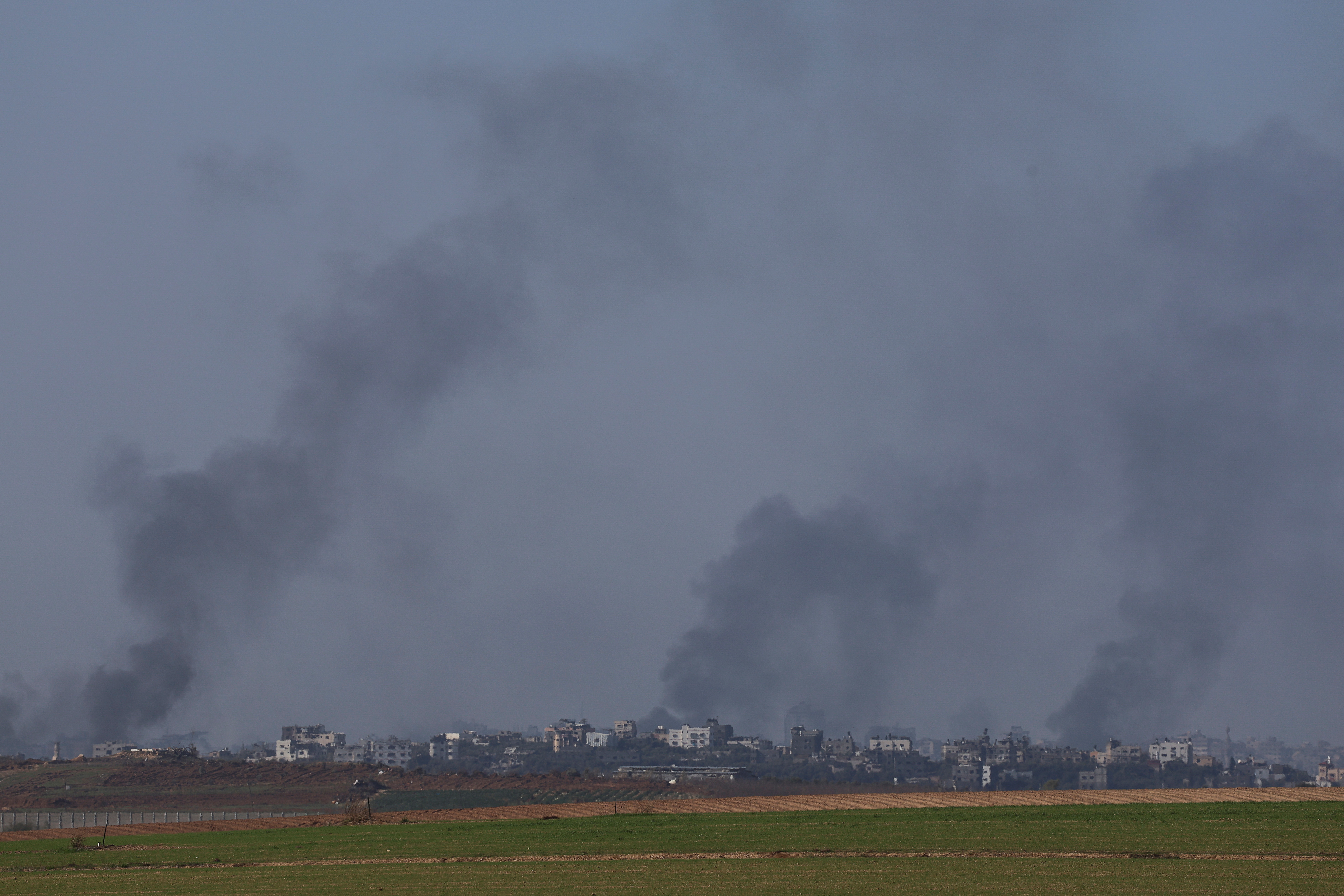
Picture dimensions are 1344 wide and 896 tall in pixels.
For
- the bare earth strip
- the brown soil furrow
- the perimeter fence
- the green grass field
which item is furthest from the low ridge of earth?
the brown soil furrow

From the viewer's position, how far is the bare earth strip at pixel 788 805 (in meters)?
73.7

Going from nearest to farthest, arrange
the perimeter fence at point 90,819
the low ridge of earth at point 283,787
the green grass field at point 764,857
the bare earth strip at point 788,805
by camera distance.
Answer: the green grass field at point 764,857 → the bare earth strip at point 788,805 → the perimeter fence at point 90,819 → the low ridge of earth at point 283,787

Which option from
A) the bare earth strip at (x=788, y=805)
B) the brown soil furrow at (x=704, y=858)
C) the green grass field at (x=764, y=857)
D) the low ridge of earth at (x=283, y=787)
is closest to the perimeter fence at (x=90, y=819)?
the bare earth strip at (x=788, y=805)

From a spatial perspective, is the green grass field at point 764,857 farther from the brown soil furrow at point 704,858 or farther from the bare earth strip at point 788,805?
the bare earth strip at point 788,805

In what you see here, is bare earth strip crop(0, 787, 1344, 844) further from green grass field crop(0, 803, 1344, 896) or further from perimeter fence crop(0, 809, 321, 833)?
perimeter fence crop(0, 809, 321, 833)

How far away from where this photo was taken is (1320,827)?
53156 millimetres

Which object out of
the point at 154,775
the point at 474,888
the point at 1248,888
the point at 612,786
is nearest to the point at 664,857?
the point at 474,888

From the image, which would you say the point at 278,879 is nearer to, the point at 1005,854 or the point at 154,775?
the point at 1005,854

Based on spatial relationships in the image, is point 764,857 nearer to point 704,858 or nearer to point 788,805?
point 704,858

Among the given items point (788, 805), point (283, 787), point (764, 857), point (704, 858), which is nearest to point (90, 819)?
point (283, 787)

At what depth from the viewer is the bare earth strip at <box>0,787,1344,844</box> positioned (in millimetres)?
73688

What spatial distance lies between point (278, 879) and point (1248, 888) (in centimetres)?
3437

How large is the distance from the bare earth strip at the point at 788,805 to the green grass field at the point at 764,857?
Answer: 162 inches

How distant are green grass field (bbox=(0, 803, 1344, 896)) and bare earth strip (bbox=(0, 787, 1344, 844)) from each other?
4123mm
